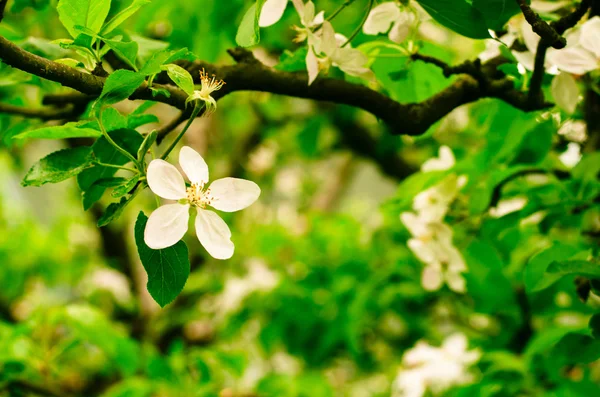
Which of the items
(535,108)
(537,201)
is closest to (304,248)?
(537,201)

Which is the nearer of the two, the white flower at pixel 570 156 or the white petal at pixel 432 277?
the white petal at pixel 432 277

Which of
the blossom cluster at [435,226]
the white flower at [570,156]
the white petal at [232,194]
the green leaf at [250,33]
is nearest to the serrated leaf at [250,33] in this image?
the green leaf at [250,33]

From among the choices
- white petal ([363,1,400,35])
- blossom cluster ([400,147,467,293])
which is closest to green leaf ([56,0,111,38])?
white petal ([363,1,400,35])

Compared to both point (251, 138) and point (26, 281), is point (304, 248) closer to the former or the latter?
point (251, 138)

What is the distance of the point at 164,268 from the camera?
39 centimetres

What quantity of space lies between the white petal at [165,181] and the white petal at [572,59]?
1.24ft

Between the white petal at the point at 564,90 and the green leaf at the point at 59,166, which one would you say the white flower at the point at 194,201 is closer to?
the green leaf at the point at 59,166

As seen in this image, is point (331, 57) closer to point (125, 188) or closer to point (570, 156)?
point (125, 188)

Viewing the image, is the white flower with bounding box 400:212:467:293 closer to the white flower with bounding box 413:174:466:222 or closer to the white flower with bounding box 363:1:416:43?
the white flower with bounding box 413:174:466:222

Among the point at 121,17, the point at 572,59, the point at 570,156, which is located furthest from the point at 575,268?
the point at 570,156

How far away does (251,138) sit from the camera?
1.94 metres

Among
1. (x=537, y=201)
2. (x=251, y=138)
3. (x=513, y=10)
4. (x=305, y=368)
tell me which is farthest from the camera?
(x=251, y=138)

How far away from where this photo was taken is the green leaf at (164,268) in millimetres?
386

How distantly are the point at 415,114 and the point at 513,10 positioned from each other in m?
0.12
